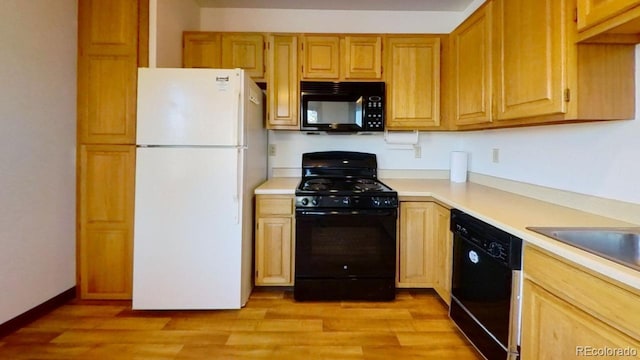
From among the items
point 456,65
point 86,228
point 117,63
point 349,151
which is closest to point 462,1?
point 456,65

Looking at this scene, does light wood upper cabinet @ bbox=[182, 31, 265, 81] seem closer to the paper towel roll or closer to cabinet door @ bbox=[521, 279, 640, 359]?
the paper towel roll

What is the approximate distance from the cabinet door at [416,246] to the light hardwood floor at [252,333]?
17 centimetres

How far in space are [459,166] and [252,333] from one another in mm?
2210

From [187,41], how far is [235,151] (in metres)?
1.29

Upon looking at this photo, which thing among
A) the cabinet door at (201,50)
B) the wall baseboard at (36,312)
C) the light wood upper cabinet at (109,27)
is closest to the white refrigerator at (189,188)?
the light wood upper cabinet at (109,27)

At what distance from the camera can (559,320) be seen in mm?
1313

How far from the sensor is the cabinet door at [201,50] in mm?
3129

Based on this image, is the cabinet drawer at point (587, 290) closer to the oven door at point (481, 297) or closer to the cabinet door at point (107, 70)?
the oven door at point (481, 297)

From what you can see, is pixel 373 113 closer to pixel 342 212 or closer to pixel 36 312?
pixel 342 212

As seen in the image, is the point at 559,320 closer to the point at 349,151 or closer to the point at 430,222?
the point at 430,222

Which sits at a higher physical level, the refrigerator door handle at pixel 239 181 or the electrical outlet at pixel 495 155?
the electrical outlet at pixel 495 155

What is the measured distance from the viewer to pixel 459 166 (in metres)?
3.32

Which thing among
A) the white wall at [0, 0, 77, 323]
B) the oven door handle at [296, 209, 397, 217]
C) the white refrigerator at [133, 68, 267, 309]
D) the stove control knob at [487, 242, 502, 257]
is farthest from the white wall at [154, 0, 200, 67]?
the stove control knob at [487, 242, 502, 257]

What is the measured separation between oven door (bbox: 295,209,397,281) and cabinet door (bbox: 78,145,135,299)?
1.24 metres
